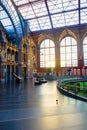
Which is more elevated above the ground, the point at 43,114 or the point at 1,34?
the point at 1,34

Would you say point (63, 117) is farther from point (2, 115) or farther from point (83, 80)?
point (83, 80)

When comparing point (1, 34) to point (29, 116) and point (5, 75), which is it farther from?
point (29, 116)

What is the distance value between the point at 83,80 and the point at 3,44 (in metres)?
20.1

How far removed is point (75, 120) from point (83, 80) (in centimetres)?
3932

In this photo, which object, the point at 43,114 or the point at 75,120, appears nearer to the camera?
the point at 75,120


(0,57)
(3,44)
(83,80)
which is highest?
(3,44)

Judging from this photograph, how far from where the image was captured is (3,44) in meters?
46.3

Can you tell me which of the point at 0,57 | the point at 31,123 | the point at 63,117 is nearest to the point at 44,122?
the point at 31,123

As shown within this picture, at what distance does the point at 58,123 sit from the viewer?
298 inches

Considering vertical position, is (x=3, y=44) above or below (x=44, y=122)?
above

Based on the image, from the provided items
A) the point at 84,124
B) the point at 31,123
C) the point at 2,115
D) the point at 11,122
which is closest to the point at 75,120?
the point at 84,124

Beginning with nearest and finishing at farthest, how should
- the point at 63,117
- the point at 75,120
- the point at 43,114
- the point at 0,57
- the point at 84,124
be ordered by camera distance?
the point at 84,124, the point at 75,120, the point at 63,117, the point at 43,114, the point at 0,57

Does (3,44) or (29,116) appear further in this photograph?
(3,44)

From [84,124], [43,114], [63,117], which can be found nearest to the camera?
[84,124]
